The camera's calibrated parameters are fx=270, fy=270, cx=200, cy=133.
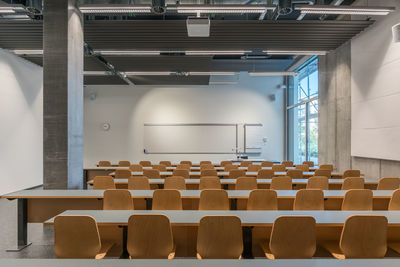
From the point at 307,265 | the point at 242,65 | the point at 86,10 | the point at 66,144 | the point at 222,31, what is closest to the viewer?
the point at 307,265

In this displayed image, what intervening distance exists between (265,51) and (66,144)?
598cm

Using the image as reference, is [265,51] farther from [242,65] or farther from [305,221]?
[305,221]

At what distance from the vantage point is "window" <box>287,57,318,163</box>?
10.3m

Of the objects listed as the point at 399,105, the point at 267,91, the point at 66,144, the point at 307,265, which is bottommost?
the point at 307,265

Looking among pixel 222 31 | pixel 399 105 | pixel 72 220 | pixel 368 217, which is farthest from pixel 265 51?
pixel 72 220

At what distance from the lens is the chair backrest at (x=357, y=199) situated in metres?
3.69

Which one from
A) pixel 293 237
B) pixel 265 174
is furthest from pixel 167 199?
pixel 265 174

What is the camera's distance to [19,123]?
330 inches

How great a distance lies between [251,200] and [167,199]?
1132mm

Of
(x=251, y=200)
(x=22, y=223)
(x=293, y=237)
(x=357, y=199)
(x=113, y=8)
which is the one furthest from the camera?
(x=113, y=8)

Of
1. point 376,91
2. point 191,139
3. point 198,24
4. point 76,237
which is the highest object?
point 198,24

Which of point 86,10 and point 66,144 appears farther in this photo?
point 86,10

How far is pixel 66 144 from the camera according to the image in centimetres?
510

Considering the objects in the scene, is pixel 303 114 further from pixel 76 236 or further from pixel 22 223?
pixel 76 236
